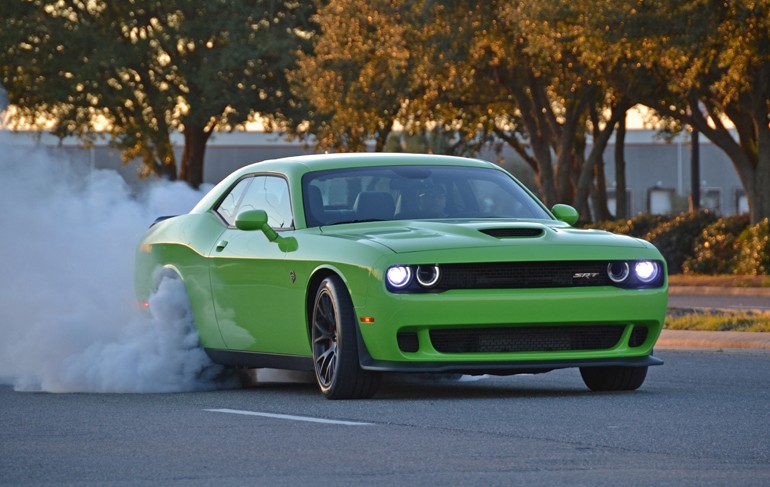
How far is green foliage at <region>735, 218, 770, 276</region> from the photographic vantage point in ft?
114

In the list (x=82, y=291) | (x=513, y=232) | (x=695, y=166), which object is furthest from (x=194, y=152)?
(x=513, y=232)

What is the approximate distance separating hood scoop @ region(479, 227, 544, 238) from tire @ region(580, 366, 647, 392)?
101 centimetres

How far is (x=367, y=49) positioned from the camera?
4147cm

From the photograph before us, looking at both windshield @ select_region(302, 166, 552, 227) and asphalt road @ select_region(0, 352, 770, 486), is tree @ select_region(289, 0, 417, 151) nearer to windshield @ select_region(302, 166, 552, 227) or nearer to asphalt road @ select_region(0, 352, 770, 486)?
windshield @ select_region(302, 166, 552, 227)

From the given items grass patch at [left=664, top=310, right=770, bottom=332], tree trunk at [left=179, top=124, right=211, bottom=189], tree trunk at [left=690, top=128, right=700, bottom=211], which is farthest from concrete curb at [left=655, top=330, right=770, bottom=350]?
tree trunk at [left=179, top=124, right=211, bottom=189]

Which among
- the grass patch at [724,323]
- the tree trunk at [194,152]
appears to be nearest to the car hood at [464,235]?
the grass patch at [724,323]

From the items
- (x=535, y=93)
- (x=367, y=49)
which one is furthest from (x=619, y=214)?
(x=367, y=49)

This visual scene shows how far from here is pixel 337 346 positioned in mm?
10555

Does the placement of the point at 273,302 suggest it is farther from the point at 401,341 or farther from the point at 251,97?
the point at 251,97

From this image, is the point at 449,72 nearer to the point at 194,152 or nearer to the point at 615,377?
the point at 194,152

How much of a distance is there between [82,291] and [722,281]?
70.5 ft

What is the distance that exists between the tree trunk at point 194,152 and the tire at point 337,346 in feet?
142

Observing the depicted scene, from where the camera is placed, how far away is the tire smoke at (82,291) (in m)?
12.4

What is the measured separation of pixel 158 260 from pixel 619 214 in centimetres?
3928
